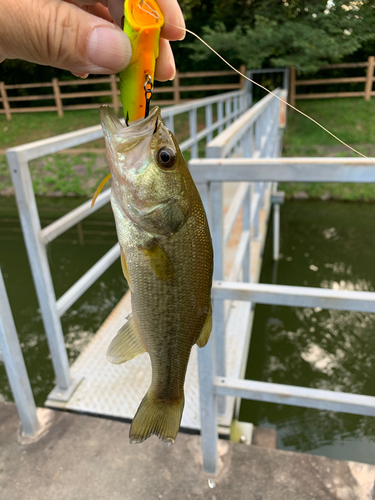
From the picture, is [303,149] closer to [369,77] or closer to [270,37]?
[369,77]

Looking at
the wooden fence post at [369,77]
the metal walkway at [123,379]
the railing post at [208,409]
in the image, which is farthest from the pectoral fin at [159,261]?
the wooden fence post at [369,77]

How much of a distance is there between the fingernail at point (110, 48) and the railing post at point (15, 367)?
120 cm

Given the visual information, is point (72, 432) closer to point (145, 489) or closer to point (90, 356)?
point (145, 489)

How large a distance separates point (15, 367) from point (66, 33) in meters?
1.46

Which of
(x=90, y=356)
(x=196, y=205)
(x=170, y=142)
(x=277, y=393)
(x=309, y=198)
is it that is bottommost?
(x=309, y=198)

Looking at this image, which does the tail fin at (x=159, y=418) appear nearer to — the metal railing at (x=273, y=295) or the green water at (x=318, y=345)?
the metal railing at (x=273, y=295)

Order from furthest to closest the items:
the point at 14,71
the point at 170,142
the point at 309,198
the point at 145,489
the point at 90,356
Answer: the point at 14,71 < the point at 309,198 < the point at 90,356 < the point at 145,489 < the point at 170,142

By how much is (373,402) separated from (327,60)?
296 inches

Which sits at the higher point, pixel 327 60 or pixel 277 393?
pixel 327 60

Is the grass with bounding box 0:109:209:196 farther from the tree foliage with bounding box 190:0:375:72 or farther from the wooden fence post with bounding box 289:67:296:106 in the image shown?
the wooden fence post with bounding box 289:67:296:106

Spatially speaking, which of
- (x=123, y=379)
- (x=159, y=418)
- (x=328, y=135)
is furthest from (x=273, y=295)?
(x=328, y=135)

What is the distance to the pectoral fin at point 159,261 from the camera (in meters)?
0.74

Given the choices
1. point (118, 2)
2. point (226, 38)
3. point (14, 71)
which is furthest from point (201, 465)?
point (14, 71)

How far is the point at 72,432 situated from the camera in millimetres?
1898
